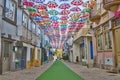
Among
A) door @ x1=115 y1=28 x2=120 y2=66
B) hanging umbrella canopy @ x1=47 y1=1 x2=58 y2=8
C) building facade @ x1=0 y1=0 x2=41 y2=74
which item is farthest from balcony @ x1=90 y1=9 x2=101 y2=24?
building facade @ x1=0 y1=0 x2=41 y2=74

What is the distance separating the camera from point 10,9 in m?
18.0

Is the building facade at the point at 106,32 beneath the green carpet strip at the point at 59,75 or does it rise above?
above

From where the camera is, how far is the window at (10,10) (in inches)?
659

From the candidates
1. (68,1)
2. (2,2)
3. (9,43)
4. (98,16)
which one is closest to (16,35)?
(9,43)

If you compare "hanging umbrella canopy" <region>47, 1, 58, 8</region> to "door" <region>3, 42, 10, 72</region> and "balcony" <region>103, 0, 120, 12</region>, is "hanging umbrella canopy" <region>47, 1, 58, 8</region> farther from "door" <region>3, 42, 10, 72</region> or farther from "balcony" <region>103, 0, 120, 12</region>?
"door" <region>3, 42, 10, 72</region>

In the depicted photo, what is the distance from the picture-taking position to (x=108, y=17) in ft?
60.7

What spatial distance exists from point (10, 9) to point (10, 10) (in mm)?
95

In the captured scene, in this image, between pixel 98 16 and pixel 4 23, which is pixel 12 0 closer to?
pixel 4 23

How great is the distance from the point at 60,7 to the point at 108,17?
4882 millimetres

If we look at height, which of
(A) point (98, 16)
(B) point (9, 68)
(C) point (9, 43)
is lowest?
(B) point (9, 68)

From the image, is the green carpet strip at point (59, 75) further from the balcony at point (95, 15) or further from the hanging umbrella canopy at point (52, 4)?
the balcony at point (95, 15)

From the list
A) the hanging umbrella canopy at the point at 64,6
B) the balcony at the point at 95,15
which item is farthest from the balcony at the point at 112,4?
the balcony at the point at 95,15

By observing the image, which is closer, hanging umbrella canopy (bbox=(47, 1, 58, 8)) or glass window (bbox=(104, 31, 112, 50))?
hanging umbrella canopy (bbox=(47, 1, 58, 8))

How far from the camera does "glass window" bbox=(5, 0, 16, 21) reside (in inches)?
669
